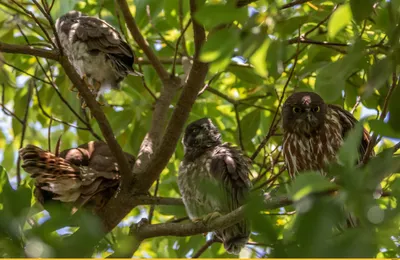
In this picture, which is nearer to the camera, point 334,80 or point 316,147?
point 334,80

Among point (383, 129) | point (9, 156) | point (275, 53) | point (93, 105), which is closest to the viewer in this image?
point (383, 129)

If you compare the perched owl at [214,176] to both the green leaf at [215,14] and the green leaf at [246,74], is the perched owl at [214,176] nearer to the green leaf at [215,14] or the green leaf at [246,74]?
the green leaf at [246,74]

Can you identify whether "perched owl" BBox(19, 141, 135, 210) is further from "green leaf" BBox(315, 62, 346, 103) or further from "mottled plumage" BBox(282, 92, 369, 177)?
"green leaf" BBox(315, 62, 346, 103)

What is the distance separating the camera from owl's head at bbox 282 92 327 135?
3.99 m

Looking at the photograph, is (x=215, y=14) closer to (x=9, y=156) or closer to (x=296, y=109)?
(x=296, y=109)

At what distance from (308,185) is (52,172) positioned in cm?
296

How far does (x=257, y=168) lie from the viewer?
5301mm

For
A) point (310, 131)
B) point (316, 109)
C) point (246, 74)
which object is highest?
point (246, 74)

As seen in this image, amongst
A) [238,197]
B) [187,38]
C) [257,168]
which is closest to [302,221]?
[238,197]

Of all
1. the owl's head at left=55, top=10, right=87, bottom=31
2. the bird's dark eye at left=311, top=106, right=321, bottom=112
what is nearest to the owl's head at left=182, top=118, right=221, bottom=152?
the bird's dark eye at left=311, top=106, right=321, bottom=112

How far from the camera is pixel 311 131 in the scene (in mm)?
4000

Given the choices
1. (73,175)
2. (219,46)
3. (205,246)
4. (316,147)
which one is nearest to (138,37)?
(73,175)

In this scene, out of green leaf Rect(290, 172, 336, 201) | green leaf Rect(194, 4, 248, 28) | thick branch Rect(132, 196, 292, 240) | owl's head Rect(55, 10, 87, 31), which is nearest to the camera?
green leaf Rect(290, 172, 336, 201)

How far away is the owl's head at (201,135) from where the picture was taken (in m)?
4.52
